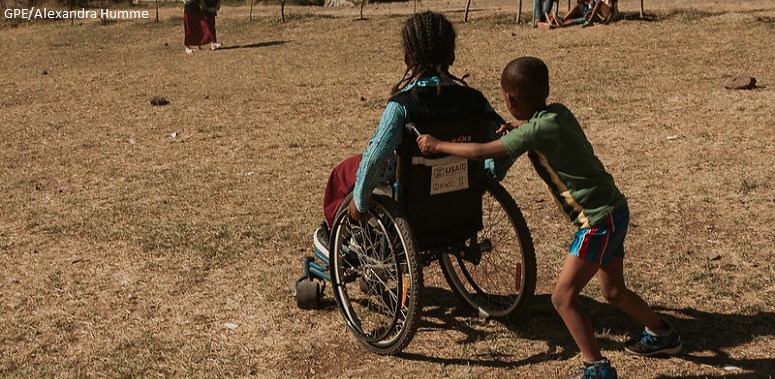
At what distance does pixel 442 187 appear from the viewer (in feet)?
13.1

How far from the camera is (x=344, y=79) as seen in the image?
12180 mm

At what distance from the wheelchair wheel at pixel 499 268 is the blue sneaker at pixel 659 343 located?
56cm

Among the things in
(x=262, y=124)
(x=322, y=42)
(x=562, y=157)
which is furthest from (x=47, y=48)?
(x=562, y=157)

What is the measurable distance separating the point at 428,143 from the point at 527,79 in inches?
18.7

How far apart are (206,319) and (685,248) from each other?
9.45 feet

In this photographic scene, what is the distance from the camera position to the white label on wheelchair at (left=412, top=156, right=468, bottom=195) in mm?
3912

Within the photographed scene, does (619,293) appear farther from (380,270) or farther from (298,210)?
(298,210)

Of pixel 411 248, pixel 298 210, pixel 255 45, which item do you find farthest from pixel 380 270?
pixel 255 45

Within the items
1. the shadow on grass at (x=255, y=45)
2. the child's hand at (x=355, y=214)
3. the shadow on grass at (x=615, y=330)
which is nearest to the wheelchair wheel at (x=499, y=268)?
the shadow on grass at (x=615, y=330)

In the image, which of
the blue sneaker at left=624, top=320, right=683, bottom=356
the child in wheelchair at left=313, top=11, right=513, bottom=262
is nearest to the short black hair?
the child in wheelchair at left=313, top=11, right=513, bottom=262

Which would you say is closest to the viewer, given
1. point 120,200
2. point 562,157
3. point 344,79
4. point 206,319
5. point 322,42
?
point 562,157

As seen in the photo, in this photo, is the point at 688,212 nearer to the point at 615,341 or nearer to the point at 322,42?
the point at 615,341

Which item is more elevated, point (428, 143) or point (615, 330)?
point (428, 143)

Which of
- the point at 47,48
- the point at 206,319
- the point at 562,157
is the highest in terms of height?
the point at 562,157
